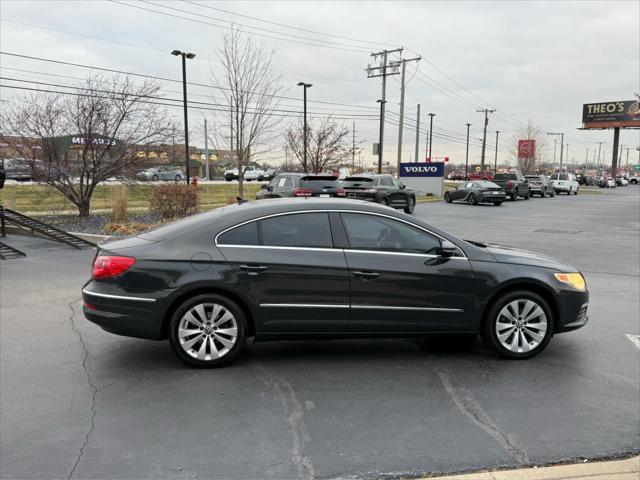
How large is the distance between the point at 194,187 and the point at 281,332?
38.1 feet

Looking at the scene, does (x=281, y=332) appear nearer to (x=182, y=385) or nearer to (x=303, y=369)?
(x=303, y=369)

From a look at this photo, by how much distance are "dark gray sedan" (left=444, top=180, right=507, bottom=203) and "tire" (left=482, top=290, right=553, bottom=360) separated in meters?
25.6

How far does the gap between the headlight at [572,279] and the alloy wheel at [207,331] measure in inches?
120

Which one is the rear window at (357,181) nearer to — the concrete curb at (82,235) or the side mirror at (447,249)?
the concrete curb at (82,235)

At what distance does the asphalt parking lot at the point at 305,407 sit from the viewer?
3.17 m

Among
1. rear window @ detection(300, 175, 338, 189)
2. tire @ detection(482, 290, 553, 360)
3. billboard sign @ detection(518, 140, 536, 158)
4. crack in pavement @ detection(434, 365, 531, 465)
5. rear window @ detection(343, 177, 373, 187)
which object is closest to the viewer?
crack in pavement @ detection(434, 365, 531, 465)

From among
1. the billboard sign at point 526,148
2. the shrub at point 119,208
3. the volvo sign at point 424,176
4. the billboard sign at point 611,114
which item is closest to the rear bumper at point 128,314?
the shrub at point 119,208

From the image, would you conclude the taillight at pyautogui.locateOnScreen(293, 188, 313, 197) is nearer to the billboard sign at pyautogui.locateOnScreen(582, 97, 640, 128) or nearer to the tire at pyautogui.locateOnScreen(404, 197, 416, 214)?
the tire at pyautogui.locateOnScreen(404, 197, 416, 214)

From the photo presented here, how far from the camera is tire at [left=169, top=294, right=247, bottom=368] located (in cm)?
444

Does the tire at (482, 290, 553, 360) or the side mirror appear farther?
the tire at (482, 290, 553, 360)

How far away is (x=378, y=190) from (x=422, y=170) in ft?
51.5

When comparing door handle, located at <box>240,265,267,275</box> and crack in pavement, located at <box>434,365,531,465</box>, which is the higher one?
door handle, located at <box>240,265,267,275</box>

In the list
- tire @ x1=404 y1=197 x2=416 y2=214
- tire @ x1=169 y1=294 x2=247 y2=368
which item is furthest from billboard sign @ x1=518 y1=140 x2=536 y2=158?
tire @ x1=169 y1=294 x2=247 y2=368

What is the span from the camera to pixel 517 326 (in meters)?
4.84
